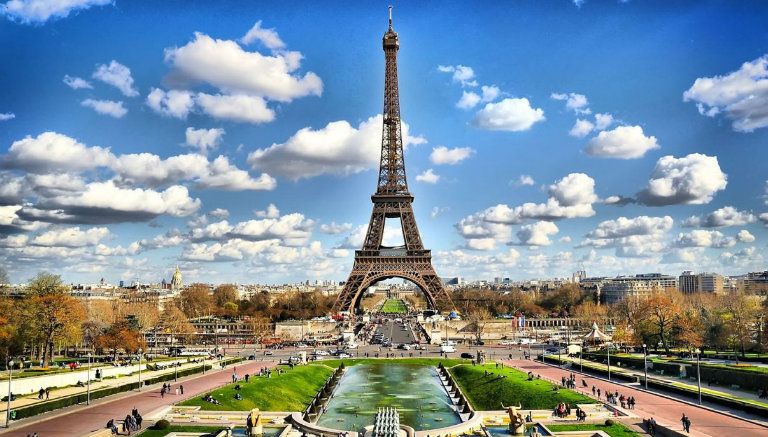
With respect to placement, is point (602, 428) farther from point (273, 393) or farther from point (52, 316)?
point (52, 316)

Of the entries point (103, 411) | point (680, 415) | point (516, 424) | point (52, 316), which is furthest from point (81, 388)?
point (680, 415)

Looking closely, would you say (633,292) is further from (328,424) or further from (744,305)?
(328,424)

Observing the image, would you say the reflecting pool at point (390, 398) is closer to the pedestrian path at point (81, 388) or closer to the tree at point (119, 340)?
the pedestrian path at point (81, 388)

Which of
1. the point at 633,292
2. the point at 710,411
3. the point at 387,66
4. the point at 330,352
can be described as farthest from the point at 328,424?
the point at 633,292

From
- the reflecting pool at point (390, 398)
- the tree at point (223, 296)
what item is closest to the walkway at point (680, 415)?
the reflecting pool at point (390, 398)

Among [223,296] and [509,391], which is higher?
[223,296]

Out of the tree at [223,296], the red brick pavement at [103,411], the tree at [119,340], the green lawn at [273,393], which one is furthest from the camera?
the tree at [223,296]
